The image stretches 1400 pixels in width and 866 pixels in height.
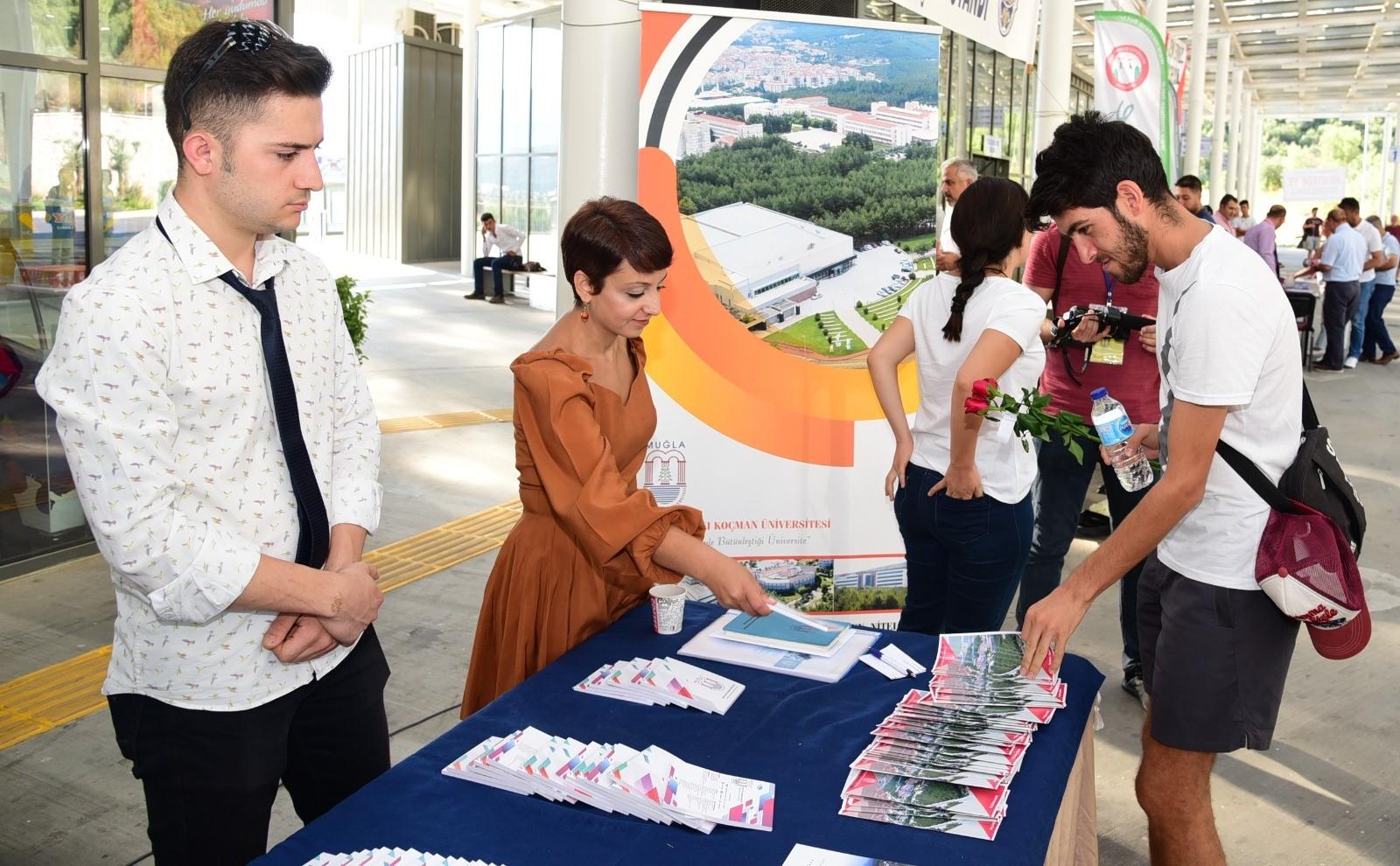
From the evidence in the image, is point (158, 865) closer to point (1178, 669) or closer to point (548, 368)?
point (548, 368)

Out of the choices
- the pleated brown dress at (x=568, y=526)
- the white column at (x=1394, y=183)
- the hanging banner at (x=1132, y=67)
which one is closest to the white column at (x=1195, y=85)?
the hanging banner at (x=1132, y=67)

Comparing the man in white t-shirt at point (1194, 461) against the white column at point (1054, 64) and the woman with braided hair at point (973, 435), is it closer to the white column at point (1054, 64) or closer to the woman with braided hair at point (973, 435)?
the woman with braided hair at point (973, 435)

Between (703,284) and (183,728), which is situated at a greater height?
(703,284)

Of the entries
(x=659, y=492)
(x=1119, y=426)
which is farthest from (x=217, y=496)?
(x=659, y=492)

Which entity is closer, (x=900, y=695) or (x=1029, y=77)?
(x=900, y=695)

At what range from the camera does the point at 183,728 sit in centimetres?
159

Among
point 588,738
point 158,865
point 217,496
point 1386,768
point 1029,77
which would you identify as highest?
point 1029,77

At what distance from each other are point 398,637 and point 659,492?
126cm

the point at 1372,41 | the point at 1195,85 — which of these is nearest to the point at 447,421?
the point at 1195,85

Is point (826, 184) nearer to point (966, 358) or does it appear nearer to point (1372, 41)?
point (966, 358)

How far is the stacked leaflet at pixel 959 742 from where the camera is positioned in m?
1.55

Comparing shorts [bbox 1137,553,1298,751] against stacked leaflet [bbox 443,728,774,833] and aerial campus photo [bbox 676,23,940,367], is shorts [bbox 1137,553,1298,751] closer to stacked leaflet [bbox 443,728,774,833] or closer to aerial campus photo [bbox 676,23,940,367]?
stacked leaflet [bbox 443,728,774,833]

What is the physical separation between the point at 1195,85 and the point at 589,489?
64.3 feet

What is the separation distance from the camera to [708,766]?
5.52 ft
